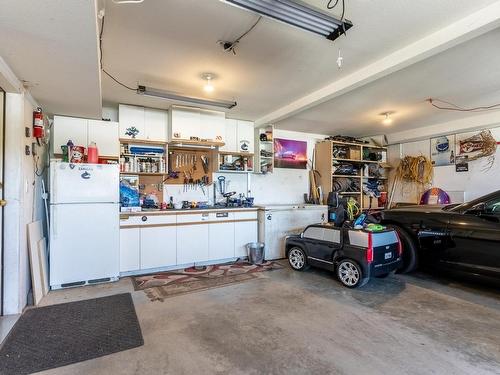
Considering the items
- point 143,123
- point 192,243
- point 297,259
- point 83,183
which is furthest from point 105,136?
point 297,259

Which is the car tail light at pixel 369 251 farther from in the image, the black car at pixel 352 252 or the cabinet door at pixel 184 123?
the cabinet door at pixel 184 123

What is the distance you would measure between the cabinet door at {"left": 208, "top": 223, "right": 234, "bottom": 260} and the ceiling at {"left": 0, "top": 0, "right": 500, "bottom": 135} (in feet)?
6.56

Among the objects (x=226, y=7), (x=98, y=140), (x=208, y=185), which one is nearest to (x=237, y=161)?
(x=208, y=185)

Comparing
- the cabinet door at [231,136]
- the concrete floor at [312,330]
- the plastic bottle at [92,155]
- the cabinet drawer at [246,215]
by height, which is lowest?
the concrete floor at [312,330]

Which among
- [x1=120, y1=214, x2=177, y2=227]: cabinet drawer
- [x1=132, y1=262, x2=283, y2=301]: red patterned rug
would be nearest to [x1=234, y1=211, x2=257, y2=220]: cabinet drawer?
[x1=132, y1=262, x2=283, y2=301]: red patterned rug

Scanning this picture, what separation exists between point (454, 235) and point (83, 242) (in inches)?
183

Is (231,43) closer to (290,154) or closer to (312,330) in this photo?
(312,330)

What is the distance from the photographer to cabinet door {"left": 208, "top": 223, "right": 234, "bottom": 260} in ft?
14.4

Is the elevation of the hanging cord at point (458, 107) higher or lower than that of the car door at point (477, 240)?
higher

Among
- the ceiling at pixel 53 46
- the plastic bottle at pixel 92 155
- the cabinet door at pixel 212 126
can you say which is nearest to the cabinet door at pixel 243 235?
the cabinet door at pixel 212 126

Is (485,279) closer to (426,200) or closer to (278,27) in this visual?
(426,200)

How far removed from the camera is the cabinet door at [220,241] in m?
4.39

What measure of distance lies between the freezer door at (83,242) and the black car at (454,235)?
157 inches

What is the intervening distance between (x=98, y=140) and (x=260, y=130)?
2.76 meters
